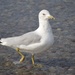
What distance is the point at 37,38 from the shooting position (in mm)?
9555

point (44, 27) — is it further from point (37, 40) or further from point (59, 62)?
point (59, 62)

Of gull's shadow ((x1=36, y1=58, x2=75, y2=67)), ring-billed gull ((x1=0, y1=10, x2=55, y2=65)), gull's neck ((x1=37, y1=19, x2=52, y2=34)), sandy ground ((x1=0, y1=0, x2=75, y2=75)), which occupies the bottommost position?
gull's shadow ((x1=36, y1=58, x2=75, y2=67))

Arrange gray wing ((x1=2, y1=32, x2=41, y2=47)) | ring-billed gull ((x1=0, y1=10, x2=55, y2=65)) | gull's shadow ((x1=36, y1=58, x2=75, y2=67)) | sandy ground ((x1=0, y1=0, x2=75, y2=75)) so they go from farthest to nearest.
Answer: gull's shadow ((x1=36, y1=58, x2=75, y2=67)), sandy ground ((x1=0, y1=0, x2=75, y2=75)), gray wing ((x1=2, y1=32, x2=41, y2=47)), ring-billed gull ((x1=0, y1=10, x2=55, y2=65))

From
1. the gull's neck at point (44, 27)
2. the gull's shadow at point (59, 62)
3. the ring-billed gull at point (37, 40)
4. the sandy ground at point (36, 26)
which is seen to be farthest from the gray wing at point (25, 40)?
the gull's shadow at point (59, 62)

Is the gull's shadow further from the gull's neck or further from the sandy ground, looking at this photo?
the gull's neck

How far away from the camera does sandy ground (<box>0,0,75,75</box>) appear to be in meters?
9.94

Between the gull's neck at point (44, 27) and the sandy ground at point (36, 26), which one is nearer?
the gull's neck at point (44, 27)

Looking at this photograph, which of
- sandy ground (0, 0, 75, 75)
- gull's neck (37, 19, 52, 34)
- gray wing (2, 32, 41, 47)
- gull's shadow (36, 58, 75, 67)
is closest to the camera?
gray wing (2, 32, 41, 47)

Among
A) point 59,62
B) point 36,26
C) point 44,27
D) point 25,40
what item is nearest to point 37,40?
point 25,40

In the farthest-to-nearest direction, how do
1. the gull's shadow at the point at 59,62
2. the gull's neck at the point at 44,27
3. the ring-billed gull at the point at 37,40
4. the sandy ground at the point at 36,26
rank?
the gull's shadow at the point at 59,62
the sandy ground at the point at 36,26
the gull's neck at the point at 44,27
the ring-billed gull at the point at 37,40

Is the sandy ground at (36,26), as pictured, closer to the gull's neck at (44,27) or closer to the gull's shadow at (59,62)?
the gull's shadow at (59,62)

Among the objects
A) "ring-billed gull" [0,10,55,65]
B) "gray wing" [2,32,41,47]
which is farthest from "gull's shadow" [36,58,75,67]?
"gray wing" [2,32,41,47]

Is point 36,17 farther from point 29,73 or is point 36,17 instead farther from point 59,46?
point 29,73

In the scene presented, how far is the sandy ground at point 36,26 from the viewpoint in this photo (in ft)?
32.6
